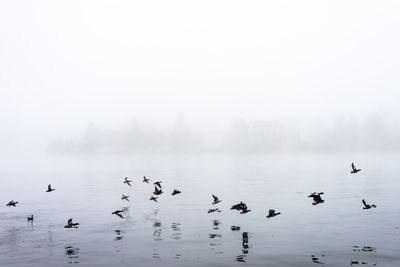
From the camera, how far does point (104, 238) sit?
42188 mm

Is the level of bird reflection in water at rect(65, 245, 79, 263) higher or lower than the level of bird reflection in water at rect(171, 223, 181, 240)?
lower

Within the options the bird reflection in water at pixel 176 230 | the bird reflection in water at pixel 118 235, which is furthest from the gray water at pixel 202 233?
the bird reflection in water at pixel 118 235

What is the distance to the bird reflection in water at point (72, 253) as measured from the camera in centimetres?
3453

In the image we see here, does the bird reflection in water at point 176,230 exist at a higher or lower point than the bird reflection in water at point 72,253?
higher

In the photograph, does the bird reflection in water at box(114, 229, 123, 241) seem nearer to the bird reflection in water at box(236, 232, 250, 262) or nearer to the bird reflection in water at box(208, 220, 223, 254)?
the bird reflection in water at box(208, 220, 223, 254)

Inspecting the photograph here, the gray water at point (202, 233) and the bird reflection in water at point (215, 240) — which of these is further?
the bird reflection in water at point (215, 240)

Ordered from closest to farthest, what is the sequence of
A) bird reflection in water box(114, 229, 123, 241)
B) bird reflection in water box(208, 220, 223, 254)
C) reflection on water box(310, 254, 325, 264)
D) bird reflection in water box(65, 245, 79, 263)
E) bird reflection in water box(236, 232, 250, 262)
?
reflection on water box(310, 254, 325, 264) → bird reflection in water box(236, 232, 250, 262) → bird reflection in water box(65, 245, 79, 263) → bird reflection in water box(208, 220, 223, 254) → bird reflection in water box(114, 229, 123, 241)

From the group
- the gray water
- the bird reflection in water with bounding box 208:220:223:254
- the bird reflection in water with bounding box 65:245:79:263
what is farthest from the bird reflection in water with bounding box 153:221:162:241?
the bird reflection in water with bounding box 65:245:79:263

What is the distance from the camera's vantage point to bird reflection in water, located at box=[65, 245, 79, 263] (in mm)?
34528

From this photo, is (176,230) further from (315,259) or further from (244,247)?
(315,259)

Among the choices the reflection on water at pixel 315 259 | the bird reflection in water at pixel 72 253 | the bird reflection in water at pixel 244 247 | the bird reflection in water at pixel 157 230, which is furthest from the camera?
the bird reflection in water at pixel 157 230

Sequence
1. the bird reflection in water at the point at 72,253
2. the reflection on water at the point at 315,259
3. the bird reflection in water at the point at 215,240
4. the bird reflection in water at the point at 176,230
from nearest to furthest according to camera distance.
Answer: the reflection on water at the point at 315,259, the bird reflection in water at the point at 72,253, the bird reflection in water at the point at 215,240, the bird reflection in water at the point at 176,230

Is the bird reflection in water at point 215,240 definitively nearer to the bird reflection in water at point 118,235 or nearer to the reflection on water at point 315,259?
the reflection on water at point 315,259

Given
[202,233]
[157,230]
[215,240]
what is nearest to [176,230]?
[157,230]
